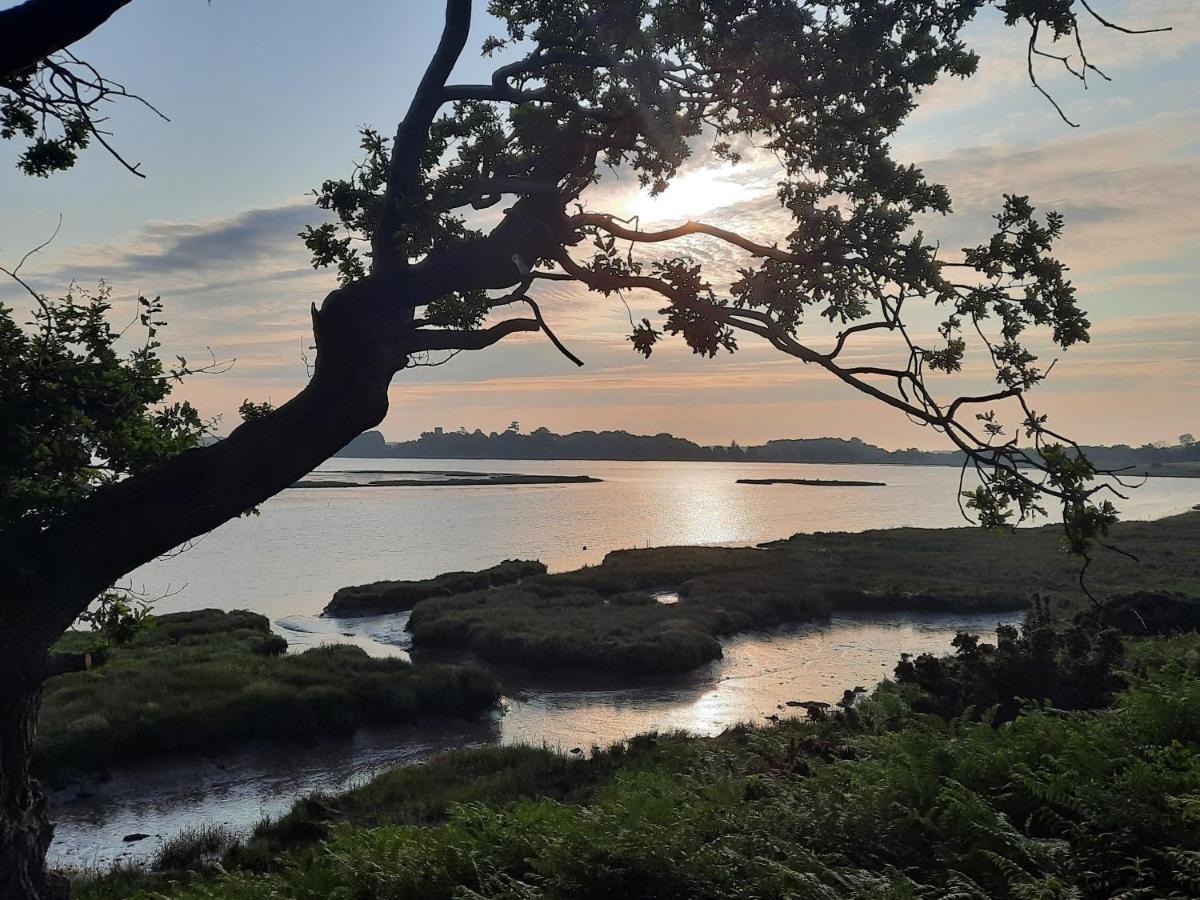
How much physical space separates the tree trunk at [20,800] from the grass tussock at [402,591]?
39.9m

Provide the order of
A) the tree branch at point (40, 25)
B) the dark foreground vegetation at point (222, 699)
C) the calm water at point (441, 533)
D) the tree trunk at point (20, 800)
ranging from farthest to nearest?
the calm water at point (441, 533)
the dark foreground vegetation at point (222, 699)
the tree trunk at point (20, 800)
the tree branch at point (40, 25)

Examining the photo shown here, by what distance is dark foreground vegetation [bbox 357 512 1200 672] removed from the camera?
34.3 meters

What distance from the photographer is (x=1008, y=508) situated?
8094mm

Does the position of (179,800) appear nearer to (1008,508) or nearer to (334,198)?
(334,198)

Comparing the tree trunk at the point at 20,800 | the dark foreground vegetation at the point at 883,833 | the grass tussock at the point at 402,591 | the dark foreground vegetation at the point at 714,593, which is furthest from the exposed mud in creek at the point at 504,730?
the tree trunk at the point at 20,800

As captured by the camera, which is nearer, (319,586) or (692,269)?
(692,269)

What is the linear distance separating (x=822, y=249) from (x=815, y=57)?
239 cm

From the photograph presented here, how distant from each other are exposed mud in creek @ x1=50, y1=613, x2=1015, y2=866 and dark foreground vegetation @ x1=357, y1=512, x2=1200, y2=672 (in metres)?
1.73

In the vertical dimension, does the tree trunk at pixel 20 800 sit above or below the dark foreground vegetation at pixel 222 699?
above

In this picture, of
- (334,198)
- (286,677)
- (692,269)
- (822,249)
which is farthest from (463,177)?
(286,677)

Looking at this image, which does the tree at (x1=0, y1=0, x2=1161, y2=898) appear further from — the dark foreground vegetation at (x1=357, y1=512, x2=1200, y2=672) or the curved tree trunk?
the dark foreground vegetation at (x1=357, y1=512, x2=1200, y2=672)

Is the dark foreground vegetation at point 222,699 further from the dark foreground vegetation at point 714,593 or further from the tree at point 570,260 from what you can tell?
the tree at point 570,260

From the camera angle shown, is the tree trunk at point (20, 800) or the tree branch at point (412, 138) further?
the tree branch at point (412, 138)

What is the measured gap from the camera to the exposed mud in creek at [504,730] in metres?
18.6
